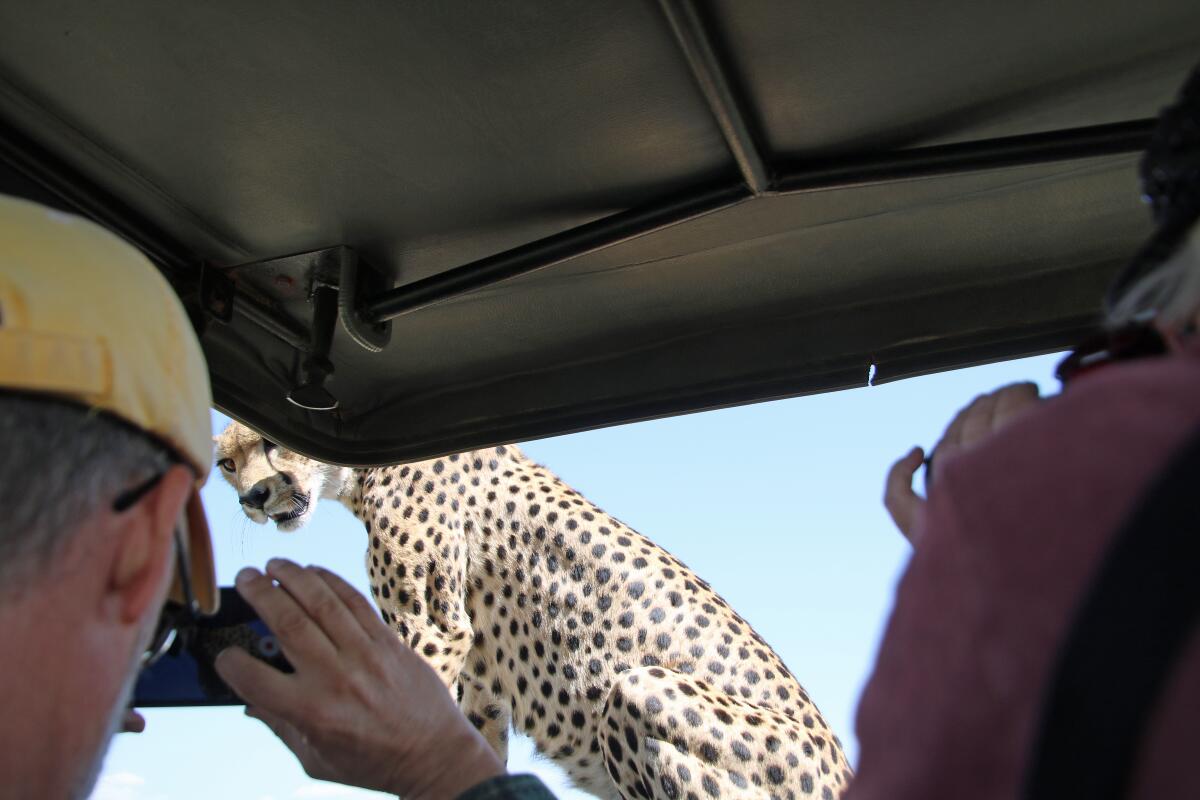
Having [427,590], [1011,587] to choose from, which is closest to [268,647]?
[1011,587]

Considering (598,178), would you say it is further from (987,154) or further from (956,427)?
(956,427)

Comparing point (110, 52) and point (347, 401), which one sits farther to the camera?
point (347, 401)

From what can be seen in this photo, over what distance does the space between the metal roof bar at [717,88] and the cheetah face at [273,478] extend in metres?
3.71

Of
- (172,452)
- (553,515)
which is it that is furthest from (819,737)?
(172,452)

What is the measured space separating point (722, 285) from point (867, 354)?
22 centimetres

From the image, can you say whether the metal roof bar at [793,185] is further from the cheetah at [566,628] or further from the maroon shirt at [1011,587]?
the cheetah at [566,628]

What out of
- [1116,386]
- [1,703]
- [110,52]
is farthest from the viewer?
[110,52]

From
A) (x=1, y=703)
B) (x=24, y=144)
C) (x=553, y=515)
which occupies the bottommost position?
(x=1, y=703)

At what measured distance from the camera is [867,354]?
158 cm

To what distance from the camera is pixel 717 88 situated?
1.29 meters

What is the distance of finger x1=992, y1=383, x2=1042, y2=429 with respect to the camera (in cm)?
74

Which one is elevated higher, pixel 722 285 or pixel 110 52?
pixel 110 52

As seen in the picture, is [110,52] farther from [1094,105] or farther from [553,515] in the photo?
[553,515]

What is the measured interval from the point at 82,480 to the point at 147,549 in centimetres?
6
